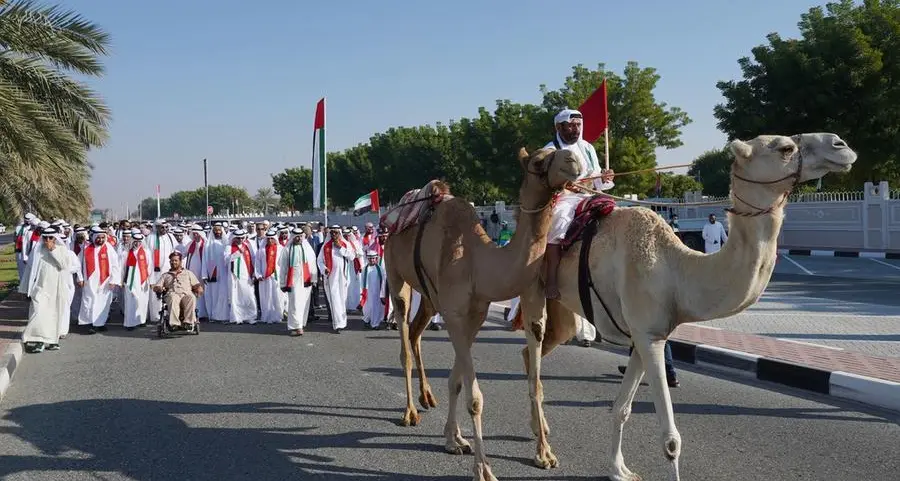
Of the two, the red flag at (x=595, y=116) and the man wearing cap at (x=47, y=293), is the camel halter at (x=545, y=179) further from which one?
the man wearing cap at (x=47, y=293)

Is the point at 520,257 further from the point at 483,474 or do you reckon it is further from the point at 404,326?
the point at 404,326

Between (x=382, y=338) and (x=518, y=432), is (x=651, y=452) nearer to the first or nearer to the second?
(x=518, y=432)

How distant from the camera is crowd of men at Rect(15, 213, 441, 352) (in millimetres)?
11688

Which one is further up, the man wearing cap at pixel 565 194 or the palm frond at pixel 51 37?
the palm frond at pixel 51 37

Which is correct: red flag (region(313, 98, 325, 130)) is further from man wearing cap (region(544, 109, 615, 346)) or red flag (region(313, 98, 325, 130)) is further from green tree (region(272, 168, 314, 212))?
green tree (region(272, 168, 314, 212))

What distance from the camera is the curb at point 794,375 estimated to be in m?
6.69

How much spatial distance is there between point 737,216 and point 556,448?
7.93 ft

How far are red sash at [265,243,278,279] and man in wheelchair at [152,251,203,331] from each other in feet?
4.65

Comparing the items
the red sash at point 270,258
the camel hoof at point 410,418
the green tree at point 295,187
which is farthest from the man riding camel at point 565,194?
the green tree at point 295,187

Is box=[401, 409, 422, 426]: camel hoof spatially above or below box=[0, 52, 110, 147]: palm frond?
below

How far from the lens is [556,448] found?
5629mm

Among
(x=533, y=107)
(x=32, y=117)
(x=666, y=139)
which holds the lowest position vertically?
(x=32, y=117)

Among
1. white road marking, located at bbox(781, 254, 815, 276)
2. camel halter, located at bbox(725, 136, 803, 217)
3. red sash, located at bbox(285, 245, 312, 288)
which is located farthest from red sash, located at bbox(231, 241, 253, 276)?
white road marking, located at bbox(781, 254, 815, 276)

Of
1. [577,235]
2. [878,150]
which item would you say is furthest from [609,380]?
[878,150]
